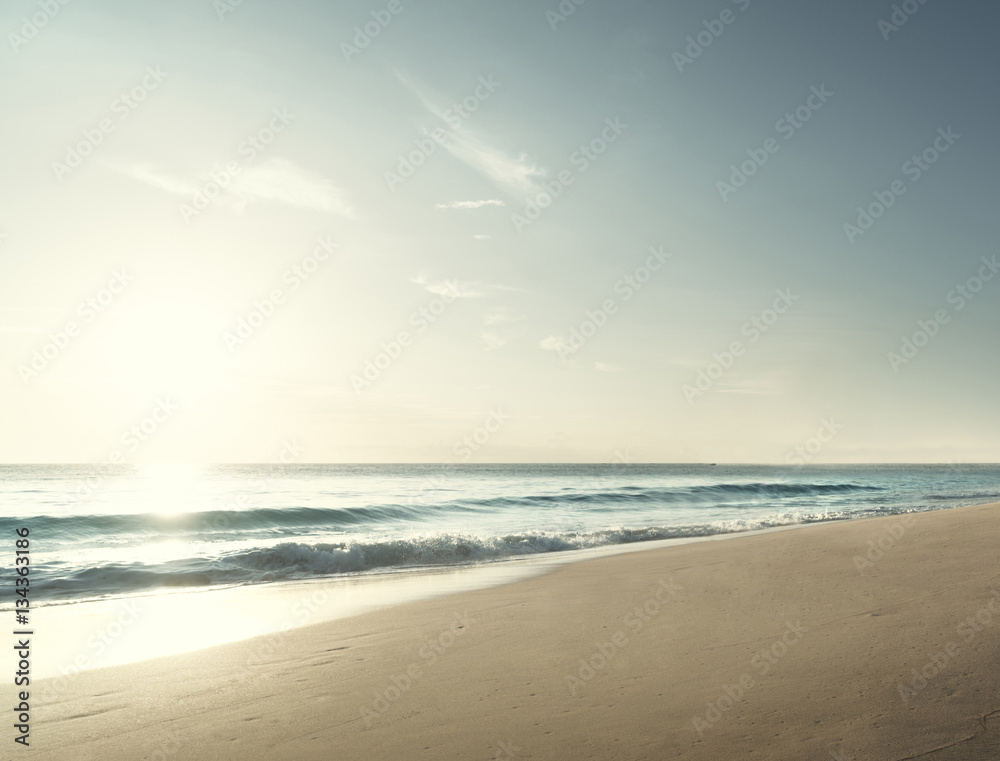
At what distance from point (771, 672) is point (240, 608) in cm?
863

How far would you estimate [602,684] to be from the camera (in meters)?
5.04

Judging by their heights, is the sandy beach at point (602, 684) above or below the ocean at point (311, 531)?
below

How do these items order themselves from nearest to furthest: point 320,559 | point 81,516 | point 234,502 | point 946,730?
point 946,730, point 320,559, point 81,516, point 234,502

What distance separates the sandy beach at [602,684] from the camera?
12.8 ft

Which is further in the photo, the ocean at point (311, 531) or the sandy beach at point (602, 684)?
the ocean at point (311, 531)

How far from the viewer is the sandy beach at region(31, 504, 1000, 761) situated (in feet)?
12.8

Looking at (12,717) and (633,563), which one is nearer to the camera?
(12,717)

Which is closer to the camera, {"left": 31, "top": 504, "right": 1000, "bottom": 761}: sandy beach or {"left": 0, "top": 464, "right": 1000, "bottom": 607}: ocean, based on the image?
{"left": 31, "top": 504, "right": 1000, "bottom": 761}: sandy beach

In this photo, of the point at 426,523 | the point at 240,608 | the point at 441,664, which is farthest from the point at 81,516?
the point at 441,664

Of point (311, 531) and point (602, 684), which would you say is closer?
point (602, 684)

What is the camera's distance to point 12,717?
5.11 m

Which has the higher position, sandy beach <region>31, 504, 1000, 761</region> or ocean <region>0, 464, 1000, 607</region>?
ocean <region>0, 464, 1000, 607</region>

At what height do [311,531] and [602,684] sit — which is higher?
[311,531]

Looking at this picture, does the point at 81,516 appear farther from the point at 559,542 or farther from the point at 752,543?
the point at 752,543
